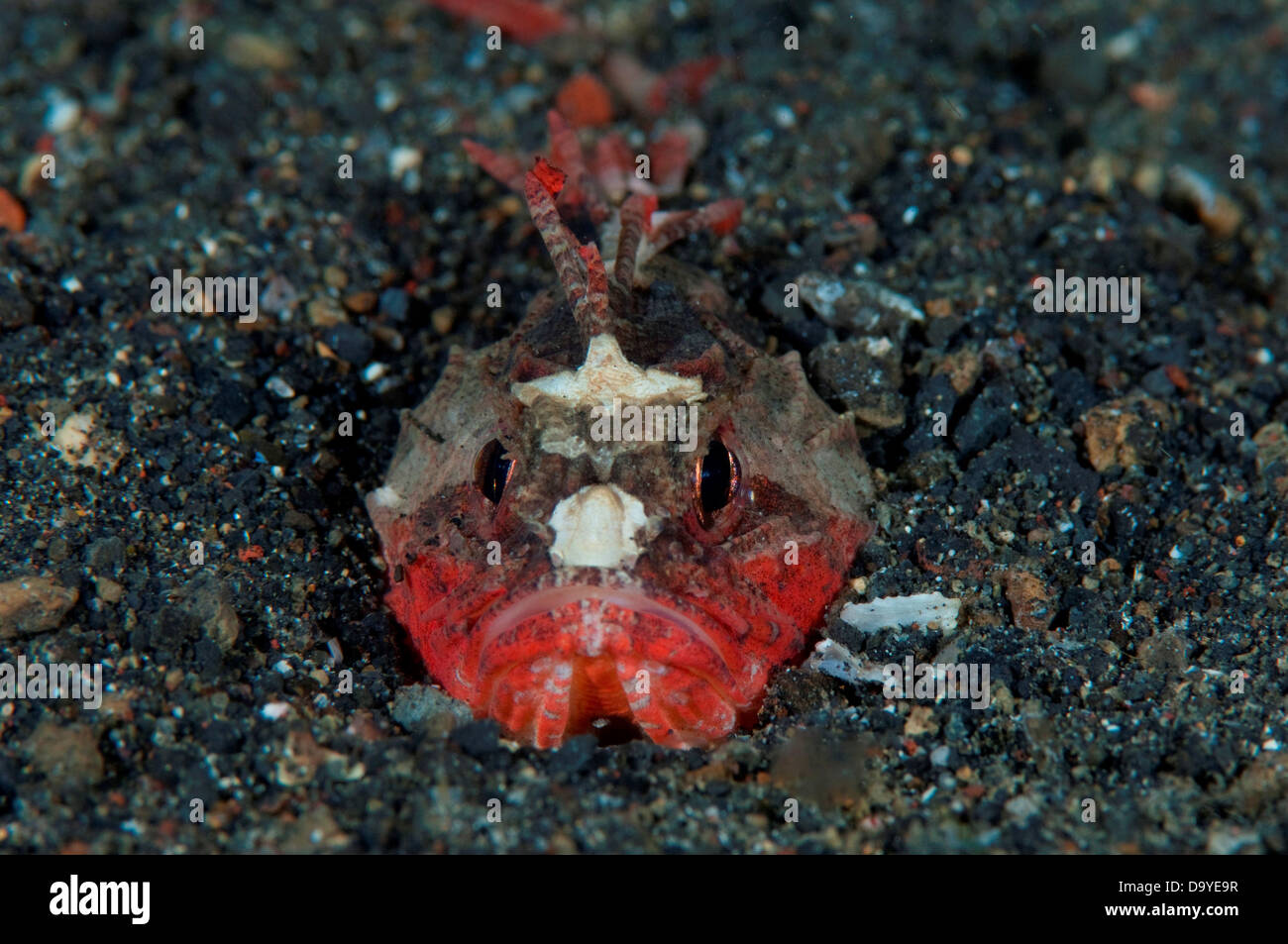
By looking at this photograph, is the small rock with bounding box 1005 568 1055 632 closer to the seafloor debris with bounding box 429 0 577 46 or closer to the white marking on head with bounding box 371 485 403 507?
the white marking on head with bounding box 371 485 403 507

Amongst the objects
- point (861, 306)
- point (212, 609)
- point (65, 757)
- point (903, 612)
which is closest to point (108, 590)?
point (212, 609)

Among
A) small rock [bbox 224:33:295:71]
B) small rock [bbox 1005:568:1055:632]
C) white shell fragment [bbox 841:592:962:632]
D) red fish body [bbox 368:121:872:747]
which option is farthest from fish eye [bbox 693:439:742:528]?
small rock [bbox 224:33:295:71]

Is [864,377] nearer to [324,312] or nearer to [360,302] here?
[360,302]

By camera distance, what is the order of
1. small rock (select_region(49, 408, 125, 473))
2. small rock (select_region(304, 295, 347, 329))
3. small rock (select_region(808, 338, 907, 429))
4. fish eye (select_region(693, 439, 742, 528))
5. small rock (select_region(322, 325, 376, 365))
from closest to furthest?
fish eye (select_region(693, 439, 742, 528)) < small rock (select_region(49, 408, 125, 473)) < small rock (select_region(808, 338, 907, 429)) < small rock (select_region(322, 325, 376, 365)) < small rock (select_region(304, 295, 347, 329))

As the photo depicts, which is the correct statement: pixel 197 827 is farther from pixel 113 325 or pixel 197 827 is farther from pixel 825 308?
pixel 825 308

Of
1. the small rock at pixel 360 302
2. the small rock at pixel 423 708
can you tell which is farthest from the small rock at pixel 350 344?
the small rock at pixel 423 708

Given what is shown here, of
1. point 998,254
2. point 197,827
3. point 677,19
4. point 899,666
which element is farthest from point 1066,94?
point 197,827
